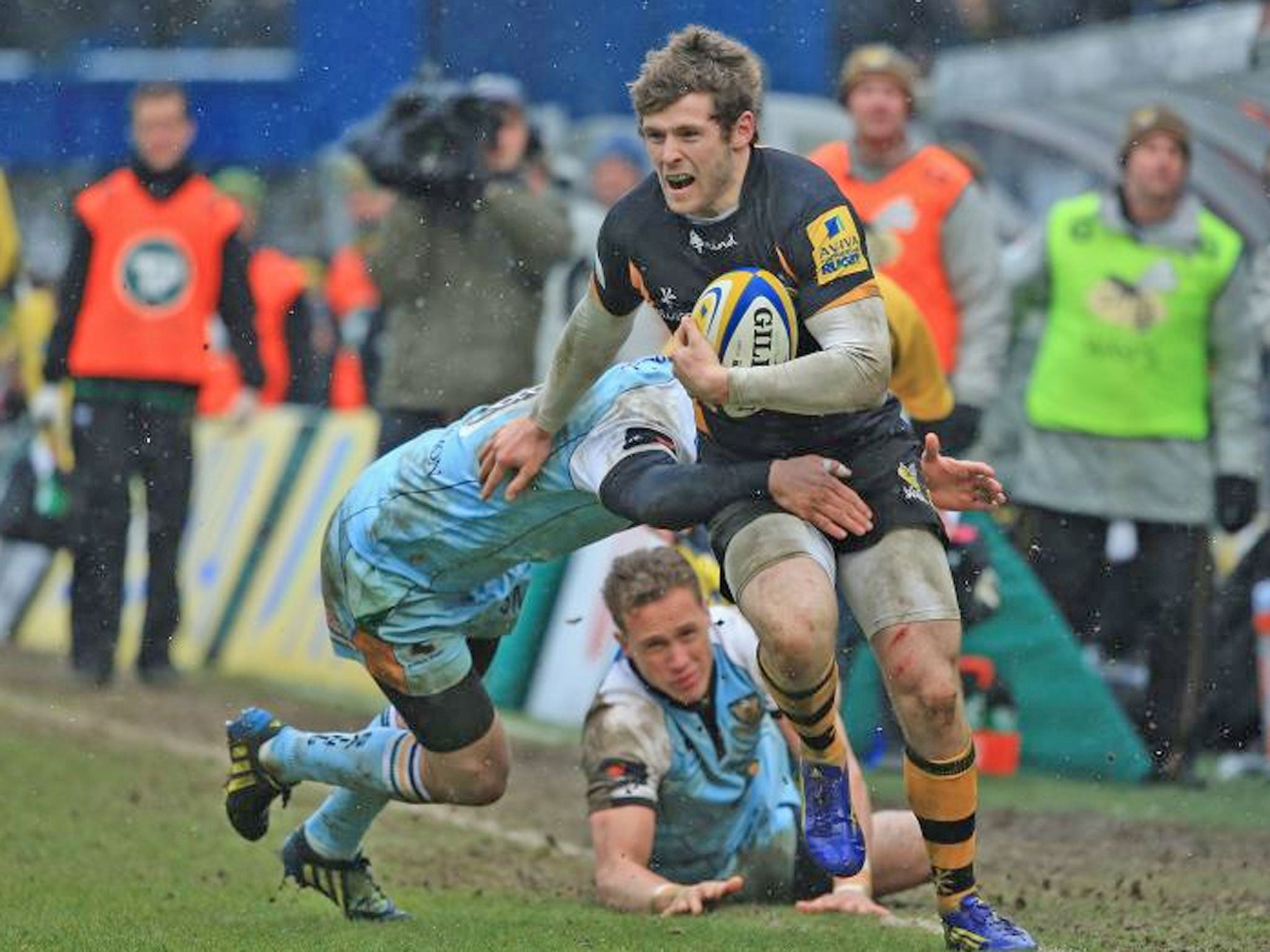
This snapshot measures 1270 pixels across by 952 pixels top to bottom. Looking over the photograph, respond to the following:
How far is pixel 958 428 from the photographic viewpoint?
31.9 feet

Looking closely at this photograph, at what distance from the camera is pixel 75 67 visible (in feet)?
48.9

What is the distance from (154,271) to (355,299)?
4.22 m

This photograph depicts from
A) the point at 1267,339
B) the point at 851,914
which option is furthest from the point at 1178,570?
the point at 851,914

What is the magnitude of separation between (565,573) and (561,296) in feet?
4.43

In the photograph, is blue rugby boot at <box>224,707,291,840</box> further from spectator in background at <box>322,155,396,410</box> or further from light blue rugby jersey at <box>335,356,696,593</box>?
spectator in background at <box>322,155,396,410</box>

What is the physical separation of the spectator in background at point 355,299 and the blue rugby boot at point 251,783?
708 cm

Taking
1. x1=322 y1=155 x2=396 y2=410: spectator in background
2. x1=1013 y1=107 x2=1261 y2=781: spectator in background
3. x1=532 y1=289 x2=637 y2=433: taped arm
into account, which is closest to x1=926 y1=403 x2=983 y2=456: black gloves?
x1=1013 y1=107 x2=1261 y2=781: spectator in background

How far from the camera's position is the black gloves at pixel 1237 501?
10.8 metres

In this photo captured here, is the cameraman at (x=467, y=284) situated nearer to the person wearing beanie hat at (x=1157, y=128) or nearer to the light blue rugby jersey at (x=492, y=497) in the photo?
the person wearing beanie hat at (x=1157, y=128)

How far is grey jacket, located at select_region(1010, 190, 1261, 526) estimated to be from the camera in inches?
428

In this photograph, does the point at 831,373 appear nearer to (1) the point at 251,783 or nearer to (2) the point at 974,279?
(1) the point at 251,783

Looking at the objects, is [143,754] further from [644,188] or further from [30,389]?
[30,389]

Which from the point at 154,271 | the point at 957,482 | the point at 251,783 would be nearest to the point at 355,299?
the point at 154,271

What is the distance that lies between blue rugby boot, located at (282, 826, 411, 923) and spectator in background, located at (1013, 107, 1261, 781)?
4.26 metres
